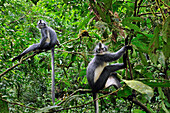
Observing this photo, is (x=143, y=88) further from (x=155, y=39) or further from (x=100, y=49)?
(x=100, y=49)

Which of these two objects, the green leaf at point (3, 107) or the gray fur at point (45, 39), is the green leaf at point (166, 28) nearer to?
the green leaf at point (3, 107)

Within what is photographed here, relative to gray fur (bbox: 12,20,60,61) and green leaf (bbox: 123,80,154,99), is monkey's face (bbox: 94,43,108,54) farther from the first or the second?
green leaf (bbox: 123,80,154,99)

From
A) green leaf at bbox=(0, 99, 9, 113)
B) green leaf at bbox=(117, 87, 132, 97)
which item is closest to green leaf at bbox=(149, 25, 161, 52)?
green leaf at bbox=(117, 87, 132, 97)

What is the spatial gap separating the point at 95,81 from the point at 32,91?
9.70 feet

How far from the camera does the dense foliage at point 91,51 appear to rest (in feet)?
2.53

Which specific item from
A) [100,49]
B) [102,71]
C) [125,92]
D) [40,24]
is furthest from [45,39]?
[125,92]

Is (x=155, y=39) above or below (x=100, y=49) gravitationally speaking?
above

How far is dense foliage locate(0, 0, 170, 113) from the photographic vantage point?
30.3 inches

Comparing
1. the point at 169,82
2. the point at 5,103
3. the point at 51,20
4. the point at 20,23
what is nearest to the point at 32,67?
the point at 20,23

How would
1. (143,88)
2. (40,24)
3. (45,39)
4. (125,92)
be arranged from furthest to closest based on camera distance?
1. (40,24)
2. (45,39)
3. (125,92)
4. (143,88)

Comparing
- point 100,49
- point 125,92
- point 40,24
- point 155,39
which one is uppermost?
point 40,24

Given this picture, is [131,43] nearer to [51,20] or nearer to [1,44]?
[1,44]

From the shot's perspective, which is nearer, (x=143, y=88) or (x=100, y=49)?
(x=143, y=88)

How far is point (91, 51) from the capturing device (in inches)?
79.8
